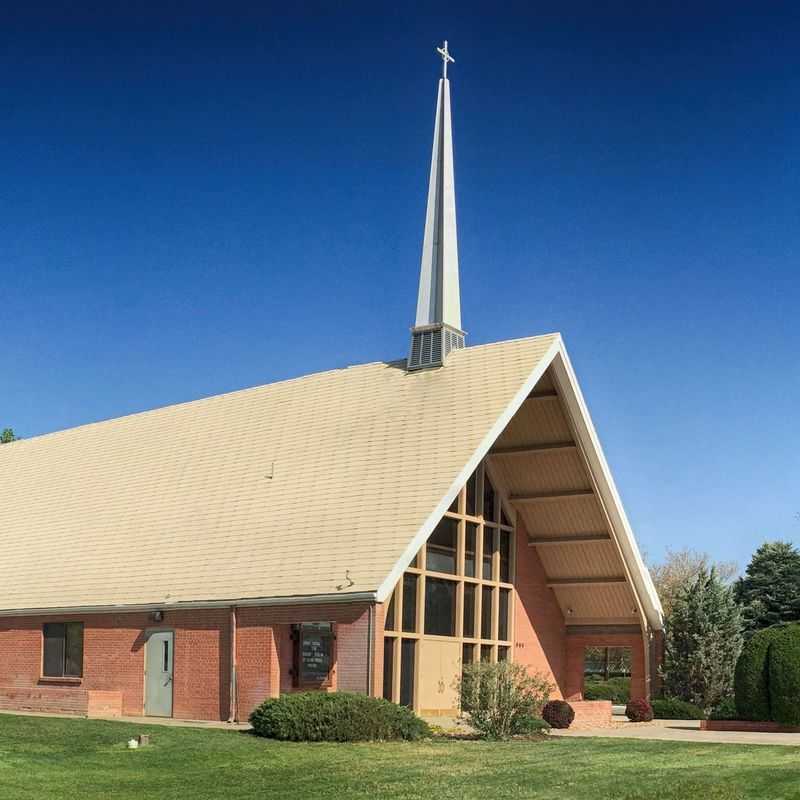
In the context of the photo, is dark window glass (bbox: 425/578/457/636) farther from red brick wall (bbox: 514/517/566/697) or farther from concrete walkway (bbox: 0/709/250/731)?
concrete walkway (bbox: 0/709/250/731)

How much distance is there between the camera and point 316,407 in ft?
108

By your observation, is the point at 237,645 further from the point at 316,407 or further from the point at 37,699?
the point at 316,407

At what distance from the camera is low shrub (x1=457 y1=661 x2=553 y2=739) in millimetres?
23188

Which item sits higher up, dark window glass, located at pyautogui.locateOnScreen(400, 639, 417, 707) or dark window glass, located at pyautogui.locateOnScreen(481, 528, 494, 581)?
dark window glass, located at pyautogui.locateOnScreen(481, 528, 494, 581)

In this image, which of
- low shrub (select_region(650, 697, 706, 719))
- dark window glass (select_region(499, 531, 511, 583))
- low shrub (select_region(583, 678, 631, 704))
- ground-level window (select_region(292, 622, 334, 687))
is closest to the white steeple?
dark window glass (select_region(499, 531, 511, 583))

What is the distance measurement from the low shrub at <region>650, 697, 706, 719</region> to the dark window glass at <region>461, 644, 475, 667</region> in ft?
21.3

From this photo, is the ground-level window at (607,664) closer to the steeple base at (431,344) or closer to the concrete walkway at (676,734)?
the concrete walkway at (676,734)

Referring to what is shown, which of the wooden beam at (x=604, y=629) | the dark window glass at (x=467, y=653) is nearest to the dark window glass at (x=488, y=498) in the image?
the dark window glass at (x=467, y=653)

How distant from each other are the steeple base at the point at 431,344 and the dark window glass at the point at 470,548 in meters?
4.46

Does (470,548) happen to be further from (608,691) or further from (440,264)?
(608,691)

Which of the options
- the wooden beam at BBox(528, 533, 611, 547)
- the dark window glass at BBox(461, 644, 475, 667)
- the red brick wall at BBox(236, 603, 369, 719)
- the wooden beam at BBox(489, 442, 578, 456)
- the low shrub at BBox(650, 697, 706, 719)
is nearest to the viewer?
the red brick wall at BBox(236, 603, 369, 719)

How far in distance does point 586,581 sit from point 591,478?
473 cm

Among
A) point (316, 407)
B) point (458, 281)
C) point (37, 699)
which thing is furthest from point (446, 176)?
point (37, 699)

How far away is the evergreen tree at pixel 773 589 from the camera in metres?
47.2
